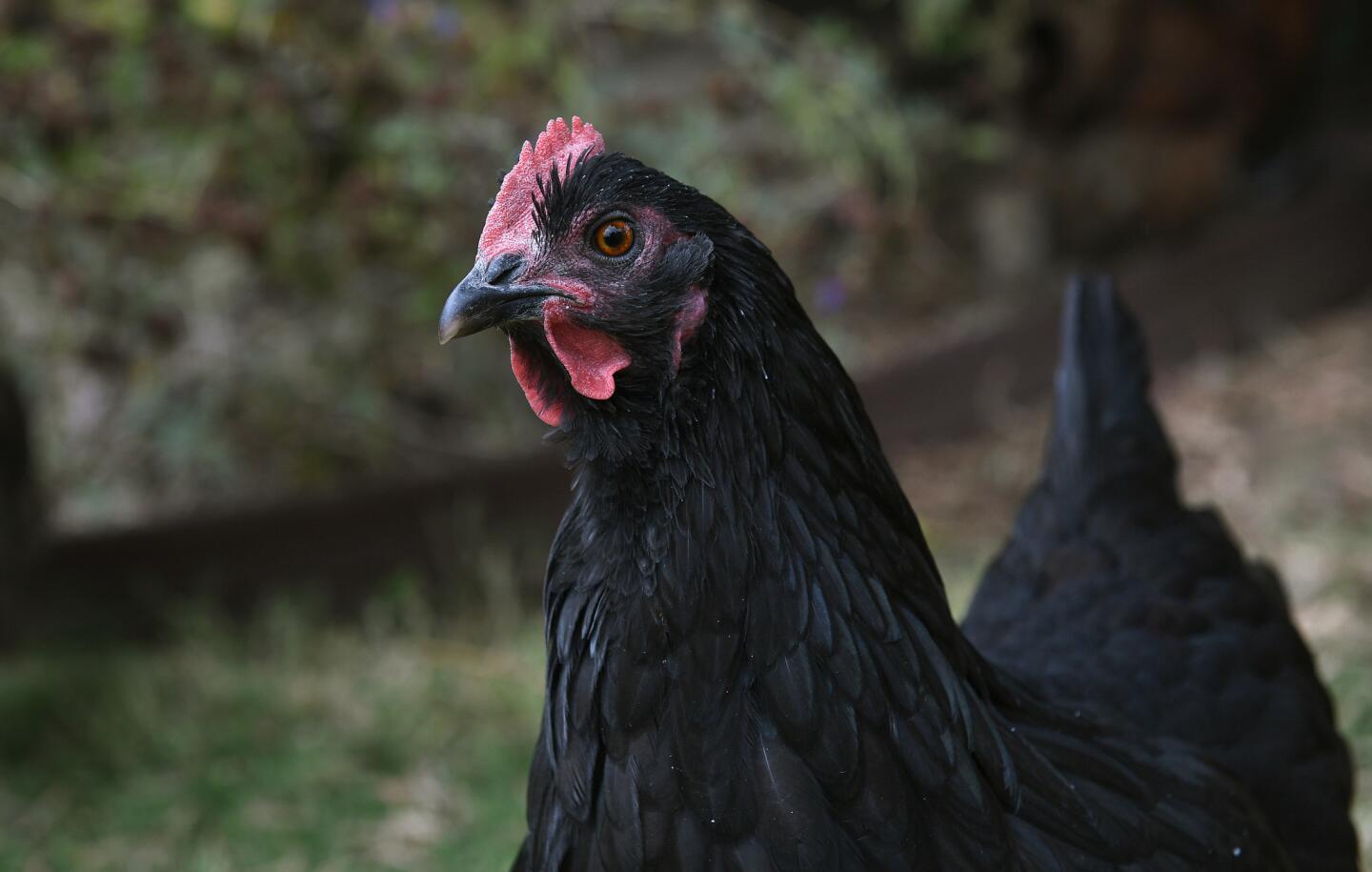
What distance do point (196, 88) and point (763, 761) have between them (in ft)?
10.2

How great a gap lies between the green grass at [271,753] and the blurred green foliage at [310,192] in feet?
3.36

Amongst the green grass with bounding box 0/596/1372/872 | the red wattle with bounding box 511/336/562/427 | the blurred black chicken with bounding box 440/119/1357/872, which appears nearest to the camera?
the blurred black chicken with bounding box 440/119/1357/872

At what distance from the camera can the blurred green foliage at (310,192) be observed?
3838mm

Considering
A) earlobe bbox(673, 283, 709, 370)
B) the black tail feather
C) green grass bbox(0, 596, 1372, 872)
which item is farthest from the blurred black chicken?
green grass bbox(0, 596, 1372, 872)

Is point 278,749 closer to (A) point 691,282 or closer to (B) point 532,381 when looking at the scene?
(B) point 532,381

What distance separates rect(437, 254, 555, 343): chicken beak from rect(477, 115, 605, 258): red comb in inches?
1.1

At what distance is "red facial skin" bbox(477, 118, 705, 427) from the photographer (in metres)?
1.57

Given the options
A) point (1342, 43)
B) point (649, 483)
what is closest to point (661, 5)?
point (649, 483)

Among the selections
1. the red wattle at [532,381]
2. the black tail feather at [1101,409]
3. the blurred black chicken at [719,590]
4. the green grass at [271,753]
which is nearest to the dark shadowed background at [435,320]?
the green grass at [271,753]

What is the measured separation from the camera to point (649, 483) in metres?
1.59

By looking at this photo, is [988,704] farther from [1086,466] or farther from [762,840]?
[1086,466]

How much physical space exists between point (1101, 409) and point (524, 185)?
138 cm

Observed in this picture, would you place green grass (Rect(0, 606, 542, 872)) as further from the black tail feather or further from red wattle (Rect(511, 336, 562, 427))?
red wattle (Rect(511, 336, 562, 427))

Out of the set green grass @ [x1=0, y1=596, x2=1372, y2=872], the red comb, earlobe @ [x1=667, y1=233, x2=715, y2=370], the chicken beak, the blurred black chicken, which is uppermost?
green grass @ [x1=0, y1=596, x2=1372, y2=872]
